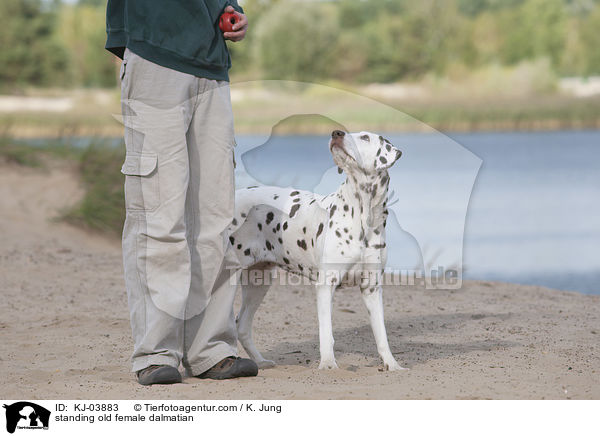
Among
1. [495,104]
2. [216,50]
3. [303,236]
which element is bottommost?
[303,236]

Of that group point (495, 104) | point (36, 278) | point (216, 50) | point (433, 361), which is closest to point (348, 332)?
point (433, 361)

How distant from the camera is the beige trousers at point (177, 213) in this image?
451cm

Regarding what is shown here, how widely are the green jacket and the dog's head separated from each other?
85cm

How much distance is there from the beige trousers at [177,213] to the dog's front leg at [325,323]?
52 centimetres

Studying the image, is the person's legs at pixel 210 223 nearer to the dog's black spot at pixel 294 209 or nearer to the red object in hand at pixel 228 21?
the red object in hand at pixel 228 21

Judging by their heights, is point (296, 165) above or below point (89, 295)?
above

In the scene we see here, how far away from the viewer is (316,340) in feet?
19.8

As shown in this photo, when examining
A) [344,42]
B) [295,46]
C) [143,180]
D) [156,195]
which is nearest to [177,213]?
[156,195]

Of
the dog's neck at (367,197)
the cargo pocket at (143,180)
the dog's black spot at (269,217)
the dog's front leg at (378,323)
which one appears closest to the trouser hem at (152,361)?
the cargo pocket at (143,180)

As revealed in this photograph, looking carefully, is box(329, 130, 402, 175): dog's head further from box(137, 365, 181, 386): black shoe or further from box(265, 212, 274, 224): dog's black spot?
box(137, 365, 181, 386): black shoe

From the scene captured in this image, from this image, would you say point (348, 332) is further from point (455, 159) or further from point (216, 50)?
point (216, 50)

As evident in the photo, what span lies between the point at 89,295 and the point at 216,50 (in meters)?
3.60

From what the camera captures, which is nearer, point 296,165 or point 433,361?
point 433,361

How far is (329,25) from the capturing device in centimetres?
6194
